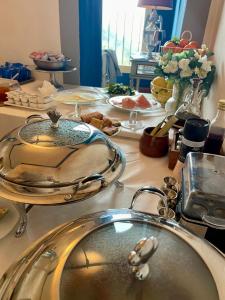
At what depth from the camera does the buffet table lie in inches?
20.7

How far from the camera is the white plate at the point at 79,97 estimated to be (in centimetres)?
125

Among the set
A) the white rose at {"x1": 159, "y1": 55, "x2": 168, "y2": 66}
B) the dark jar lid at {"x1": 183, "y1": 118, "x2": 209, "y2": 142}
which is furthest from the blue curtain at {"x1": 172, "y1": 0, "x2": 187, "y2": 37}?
the dark jar lid at {"x1": 183, "y1": 118, "x2": 209, "y2": 142}

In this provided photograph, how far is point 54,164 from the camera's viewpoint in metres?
0.54

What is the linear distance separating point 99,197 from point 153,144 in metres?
0.29

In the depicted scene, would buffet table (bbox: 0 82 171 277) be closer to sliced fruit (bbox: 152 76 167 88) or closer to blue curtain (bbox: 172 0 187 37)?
sliced fruit (bbox: 152 76 167 88)

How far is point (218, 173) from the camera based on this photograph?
49cm

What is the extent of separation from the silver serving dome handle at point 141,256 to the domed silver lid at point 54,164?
9.2 inches

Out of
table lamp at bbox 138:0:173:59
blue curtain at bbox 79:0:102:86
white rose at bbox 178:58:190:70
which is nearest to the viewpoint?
white rose at bbox 178:58:190:70

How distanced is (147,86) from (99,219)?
118 inches

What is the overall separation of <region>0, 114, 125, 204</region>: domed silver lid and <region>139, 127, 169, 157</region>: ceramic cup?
0.81ft

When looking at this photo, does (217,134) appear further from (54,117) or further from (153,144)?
(54,117)

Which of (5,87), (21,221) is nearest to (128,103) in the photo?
(5,87)

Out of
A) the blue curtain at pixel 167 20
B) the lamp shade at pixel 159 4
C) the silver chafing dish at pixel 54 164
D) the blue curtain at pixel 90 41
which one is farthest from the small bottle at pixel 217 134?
the blue curtain at pixel 167 20

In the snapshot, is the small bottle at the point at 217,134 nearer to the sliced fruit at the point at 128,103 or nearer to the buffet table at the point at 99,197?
the buffet table at the point at 99,197
